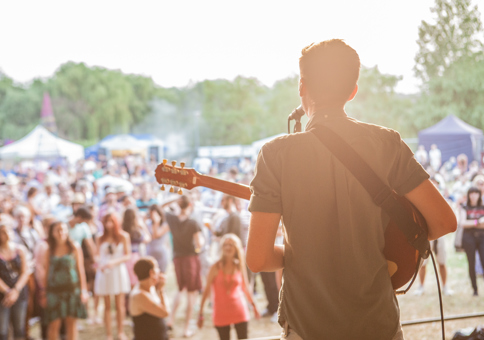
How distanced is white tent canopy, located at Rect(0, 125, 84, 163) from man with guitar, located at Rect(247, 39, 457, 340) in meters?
18.1

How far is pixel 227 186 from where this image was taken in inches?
60.6

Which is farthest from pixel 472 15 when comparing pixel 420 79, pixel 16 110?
pixel 16 110

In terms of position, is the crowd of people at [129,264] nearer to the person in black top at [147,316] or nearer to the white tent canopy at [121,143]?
the person in black top at [147,316]

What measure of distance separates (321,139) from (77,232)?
463 centimetres

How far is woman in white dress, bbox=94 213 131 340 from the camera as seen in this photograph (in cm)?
491

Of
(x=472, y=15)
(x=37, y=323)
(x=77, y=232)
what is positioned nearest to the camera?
(x=77, y=232)

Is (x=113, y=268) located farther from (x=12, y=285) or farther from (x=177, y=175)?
(x=177, y=175)

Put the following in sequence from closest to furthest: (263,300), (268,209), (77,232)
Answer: (268,209) < (77,232) < (263,300)

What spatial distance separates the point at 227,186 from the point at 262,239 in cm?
51

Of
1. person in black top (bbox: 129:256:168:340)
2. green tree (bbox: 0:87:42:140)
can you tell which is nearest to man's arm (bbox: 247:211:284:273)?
person in black top (bbox: 129:256:168:340)

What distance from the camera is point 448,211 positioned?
1.07 m

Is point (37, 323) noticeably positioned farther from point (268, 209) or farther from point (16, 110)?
point (16, 110)

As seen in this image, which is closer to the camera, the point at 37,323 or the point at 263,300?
the point at 37,323

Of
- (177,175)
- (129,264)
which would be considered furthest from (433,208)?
(129,264)
